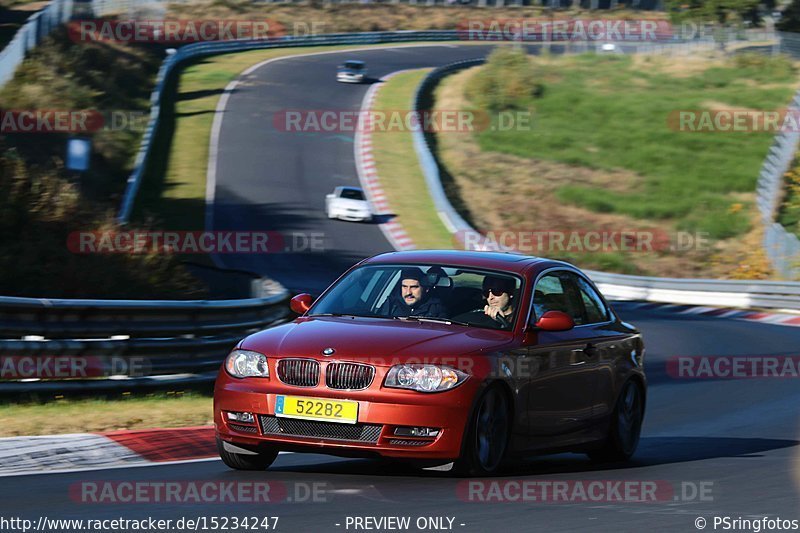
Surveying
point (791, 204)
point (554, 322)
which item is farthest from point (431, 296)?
point (791, 204)

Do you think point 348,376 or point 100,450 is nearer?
point 348,376

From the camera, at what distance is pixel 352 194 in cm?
3862

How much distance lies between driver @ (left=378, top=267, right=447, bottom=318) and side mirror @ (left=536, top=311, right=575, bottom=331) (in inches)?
24.8

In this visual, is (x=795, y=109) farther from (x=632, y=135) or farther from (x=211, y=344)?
(x=211, y=344)

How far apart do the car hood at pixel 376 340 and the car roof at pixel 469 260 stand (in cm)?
67

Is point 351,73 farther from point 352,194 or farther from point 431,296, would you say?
point 431,296

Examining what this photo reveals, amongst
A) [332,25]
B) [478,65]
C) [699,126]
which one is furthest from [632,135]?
[332,25]

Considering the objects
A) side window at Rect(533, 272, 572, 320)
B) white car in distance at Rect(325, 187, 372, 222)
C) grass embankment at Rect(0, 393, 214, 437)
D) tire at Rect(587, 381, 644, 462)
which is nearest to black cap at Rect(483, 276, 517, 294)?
side window at Rect(533, 272, 572, 320)

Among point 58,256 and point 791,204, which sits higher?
point 58,256

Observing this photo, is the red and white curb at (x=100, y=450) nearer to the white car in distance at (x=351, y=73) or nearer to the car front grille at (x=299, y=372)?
the car front grille at (x=299, y=372)

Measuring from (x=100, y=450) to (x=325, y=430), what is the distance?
93.9 inches

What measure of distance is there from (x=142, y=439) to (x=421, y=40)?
221 ft

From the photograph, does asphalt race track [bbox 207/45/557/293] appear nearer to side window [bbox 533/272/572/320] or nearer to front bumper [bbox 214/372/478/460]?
side window [bbox 533/272/572/320]

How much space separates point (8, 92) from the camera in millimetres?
34531
